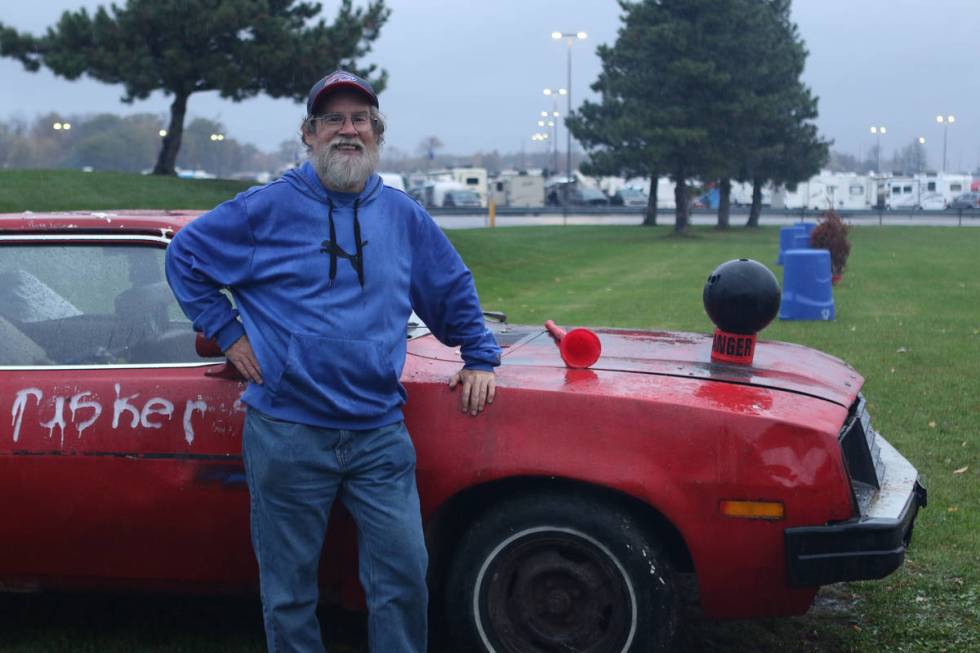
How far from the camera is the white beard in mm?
3098

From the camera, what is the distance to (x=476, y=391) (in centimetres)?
338

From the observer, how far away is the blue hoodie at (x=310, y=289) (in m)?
3.01

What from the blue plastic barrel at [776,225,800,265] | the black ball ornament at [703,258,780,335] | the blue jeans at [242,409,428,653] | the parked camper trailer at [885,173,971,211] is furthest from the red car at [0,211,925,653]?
the parked camper trailer at [885,173,971,211]

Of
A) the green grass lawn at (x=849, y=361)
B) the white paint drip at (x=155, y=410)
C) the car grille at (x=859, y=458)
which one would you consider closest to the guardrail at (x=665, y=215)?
the green grass lawn at (x=849, y=361)

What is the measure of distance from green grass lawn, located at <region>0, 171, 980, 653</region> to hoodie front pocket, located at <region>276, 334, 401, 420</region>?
1262mm

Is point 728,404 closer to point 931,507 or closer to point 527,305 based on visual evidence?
point 931,507

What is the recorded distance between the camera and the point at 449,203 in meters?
68.6

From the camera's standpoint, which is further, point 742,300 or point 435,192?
point 435,192

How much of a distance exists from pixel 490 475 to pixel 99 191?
24935 mm

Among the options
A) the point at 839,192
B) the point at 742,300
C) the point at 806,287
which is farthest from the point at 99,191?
the point at 839,192

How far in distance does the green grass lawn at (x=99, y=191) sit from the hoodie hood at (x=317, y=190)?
21602 millimetres

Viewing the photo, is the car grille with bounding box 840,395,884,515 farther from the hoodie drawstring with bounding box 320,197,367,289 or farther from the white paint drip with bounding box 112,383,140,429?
the white paint drip with bounding box 112,383,140,429

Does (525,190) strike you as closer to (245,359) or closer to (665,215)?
(665,215)

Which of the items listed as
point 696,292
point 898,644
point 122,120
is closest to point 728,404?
point 898,644
